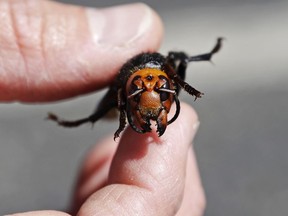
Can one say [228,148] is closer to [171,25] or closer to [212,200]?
[212,200]

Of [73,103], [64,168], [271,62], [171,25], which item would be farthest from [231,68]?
[64,168]

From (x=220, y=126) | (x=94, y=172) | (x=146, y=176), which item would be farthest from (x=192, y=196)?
(x=220, y=126)

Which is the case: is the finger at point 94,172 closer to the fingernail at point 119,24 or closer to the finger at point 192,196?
the finger at point 192,196

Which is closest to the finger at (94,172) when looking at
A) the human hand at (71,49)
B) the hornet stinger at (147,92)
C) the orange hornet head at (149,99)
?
the human hand at (71,49)

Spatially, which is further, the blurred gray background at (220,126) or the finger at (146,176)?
the blurred gray background at (220,126)

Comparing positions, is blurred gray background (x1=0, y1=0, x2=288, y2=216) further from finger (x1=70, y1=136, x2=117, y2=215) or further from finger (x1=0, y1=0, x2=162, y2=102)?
finger (x1=0, y1=0, x2=162, y2=102)

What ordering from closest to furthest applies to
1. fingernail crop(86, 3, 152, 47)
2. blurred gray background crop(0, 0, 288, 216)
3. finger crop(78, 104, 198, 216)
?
1. finger crop(78, 104, 198, 216)
2. fingernail crop(86, 3, 152, 47)
3. blurred gray background crop(0, 0, 288, 216)

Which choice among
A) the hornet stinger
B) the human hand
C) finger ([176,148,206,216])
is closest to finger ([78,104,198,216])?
the hornet stinger

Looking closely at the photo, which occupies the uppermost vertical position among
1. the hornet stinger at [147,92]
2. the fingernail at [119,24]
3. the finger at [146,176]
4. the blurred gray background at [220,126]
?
the hornet stinger at [147,92]
